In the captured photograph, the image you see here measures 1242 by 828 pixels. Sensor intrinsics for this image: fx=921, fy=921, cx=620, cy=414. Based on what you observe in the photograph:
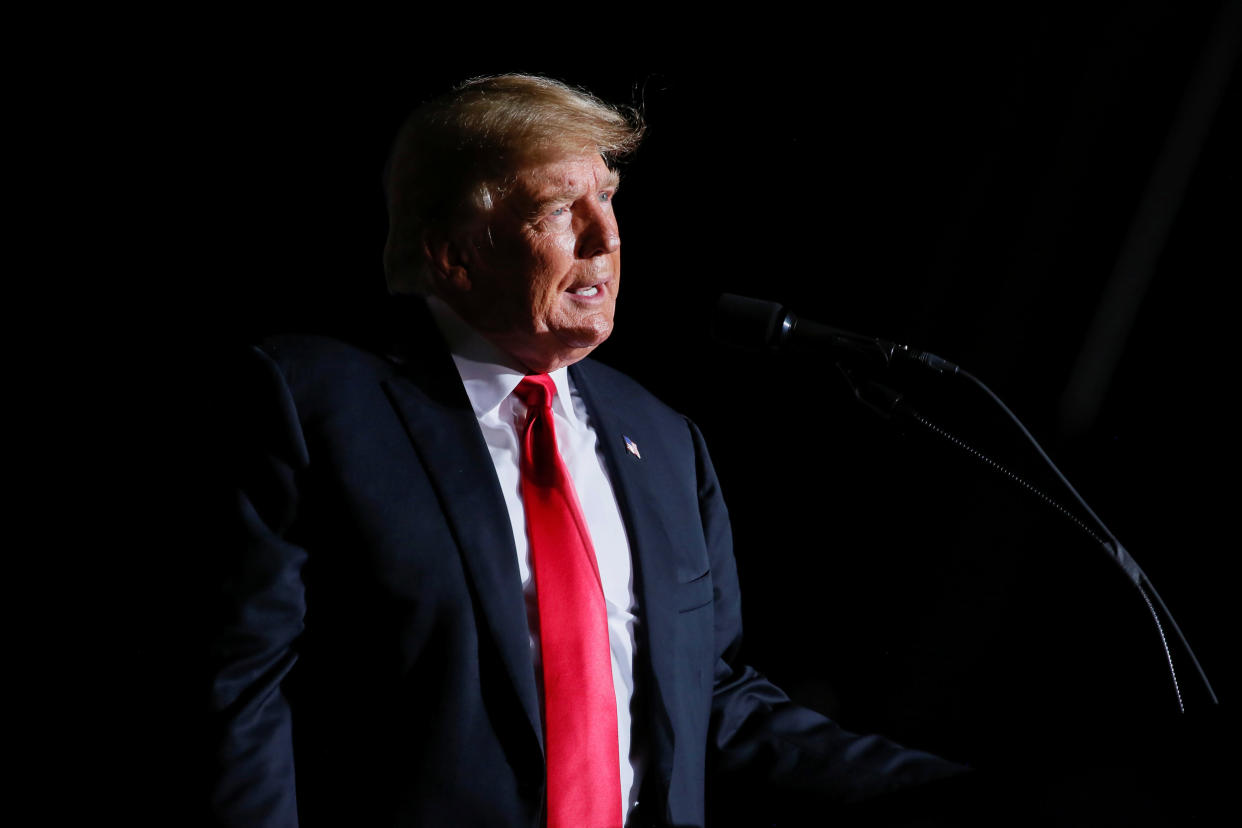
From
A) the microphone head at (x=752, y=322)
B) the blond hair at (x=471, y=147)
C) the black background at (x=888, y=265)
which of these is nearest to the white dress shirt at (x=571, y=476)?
the blond hair at (x=471, y=147)

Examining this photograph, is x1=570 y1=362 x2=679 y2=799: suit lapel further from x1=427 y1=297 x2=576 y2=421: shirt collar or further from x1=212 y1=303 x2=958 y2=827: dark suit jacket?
x1=427 y1=297 x2=576 y2=421: shirt collar

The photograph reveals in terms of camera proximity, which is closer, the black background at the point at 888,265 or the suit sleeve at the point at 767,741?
the suit sleeve at the point at 767,741

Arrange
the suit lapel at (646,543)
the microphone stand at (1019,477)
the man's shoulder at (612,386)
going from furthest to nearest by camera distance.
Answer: the man's shoulder at (612,386) < the suit lapel at (646,543) < the microphone stand at (1019,477)

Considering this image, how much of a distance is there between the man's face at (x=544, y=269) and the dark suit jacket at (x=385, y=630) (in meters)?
0.11

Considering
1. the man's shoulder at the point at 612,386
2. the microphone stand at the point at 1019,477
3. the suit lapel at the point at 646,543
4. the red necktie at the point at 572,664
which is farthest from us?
the man's shoulder at the point at 612,386

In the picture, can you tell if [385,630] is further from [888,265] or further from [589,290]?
[888,265]

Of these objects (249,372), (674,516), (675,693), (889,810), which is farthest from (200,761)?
(889,810)

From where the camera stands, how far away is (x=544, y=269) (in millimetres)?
1312

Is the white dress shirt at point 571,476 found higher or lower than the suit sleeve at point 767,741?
higher

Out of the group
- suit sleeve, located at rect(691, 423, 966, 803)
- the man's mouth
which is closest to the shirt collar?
the man's mouth

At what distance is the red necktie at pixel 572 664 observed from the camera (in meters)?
1.18

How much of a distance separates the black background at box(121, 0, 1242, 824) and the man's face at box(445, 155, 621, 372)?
236 mm

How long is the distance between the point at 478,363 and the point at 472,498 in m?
0.23

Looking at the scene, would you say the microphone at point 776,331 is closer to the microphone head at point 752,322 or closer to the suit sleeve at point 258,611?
the microphone head at point 752,322
